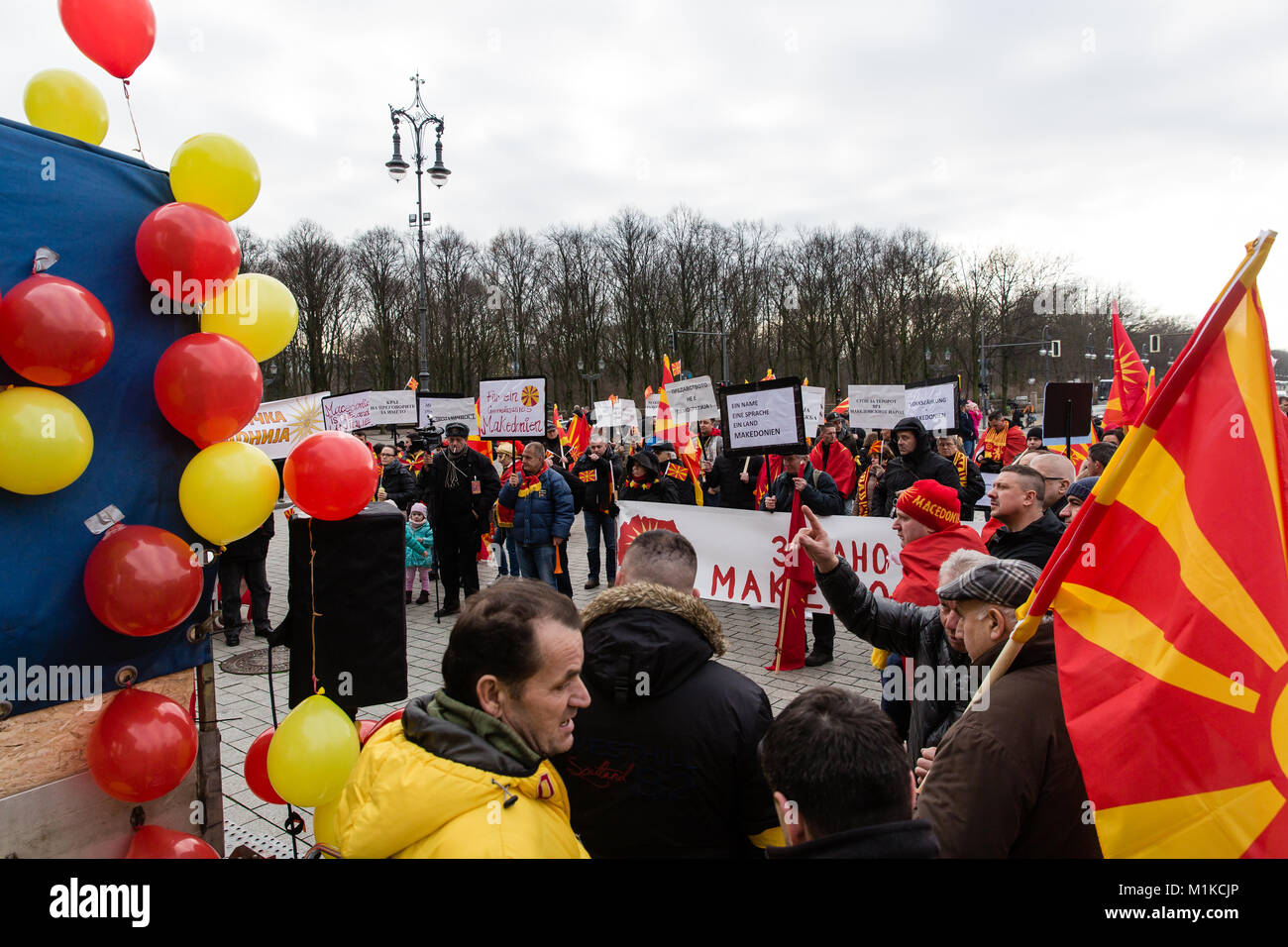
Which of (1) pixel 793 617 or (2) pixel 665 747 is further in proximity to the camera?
(1) pixel 793 617

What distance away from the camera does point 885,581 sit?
690 cm

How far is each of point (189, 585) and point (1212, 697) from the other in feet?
8.95

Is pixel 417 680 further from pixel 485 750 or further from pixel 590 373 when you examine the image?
Answer: pixel 590 373

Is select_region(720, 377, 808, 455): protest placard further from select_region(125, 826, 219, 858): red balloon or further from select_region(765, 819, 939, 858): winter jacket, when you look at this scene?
select_region(765, 819, 939, 858): winter jacket

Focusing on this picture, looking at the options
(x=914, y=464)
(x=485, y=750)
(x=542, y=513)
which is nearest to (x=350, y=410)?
(x=542, y=513)

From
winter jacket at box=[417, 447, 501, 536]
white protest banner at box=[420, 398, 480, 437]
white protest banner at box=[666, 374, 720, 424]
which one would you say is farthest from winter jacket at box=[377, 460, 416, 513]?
white protest banner at box=[666, 374, 720, 424]

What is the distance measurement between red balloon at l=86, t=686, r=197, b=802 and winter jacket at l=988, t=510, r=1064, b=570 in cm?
382

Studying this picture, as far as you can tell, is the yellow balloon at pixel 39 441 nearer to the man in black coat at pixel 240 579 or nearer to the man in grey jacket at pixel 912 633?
the man in grey jacket at pixel 912 633

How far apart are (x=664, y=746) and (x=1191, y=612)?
50.6 inches

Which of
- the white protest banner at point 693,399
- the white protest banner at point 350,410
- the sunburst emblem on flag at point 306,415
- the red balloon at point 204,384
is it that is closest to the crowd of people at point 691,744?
the red balloon at point 204,384

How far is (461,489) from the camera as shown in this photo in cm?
913

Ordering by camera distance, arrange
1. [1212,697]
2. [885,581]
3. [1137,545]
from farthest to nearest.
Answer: [885,581] < [1137,545] < [1212,697]
